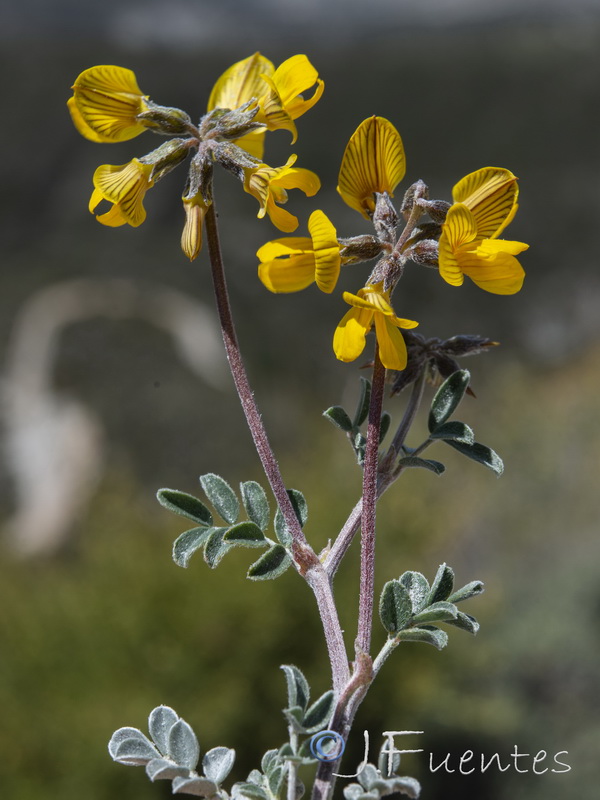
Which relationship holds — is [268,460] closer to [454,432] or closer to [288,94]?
[454,432]

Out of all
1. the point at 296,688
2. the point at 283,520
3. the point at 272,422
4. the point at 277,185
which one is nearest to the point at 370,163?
the point at 277,185

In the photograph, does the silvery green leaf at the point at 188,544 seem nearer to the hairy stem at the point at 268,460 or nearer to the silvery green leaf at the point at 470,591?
the hairy stem at the point at 268,460

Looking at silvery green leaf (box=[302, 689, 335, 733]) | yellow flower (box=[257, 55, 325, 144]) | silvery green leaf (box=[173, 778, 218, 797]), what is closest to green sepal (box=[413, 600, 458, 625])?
silvery green leaf (box=[302, 689, 335, 733])

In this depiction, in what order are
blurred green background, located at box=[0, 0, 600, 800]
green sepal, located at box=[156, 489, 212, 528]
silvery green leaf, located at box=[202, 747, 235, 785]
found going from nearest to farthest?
1. silvery green leaf, located at box=[202, 747, 235, 785]
2. green sepal, located at box=[156, 489, 212, 528]
3. blurred green background, located at box=[0, 0, 600, 800]

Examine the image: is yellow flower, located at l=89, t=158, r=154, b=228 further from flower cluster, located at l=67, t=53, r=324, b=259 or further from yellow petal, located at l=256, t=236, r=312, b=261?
yellow petal, located at l=256, t=236, r=312, b=261

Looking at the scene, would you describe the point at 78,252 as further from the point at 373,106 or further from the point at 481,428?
the point at 481,428

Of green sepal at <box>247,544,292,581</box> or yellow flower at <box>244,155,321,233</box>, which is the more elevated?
yellow flower at <box>244,155,321,233</box>
